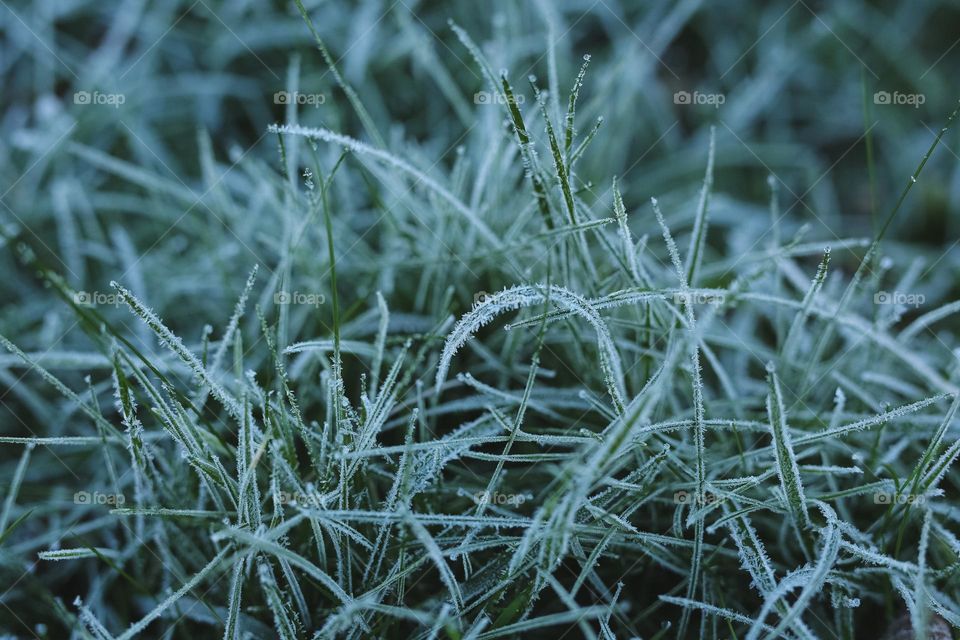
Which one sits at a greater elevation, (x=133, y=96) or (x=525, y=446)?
(x=133, y=96)

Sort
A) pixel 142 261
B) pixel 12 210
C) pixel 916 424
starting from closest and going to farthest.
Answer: pixel 916 424
pixel 142 261
pixel 12 210

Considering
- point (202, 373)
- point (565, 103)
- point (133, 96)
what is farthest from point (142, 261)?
point (565, 103)

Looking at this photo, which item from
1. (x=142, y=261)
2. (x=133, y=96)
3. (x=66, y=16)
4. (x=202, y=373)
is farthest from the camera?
(x=66, y=16)

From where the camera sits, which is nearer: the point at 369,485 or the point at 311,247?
the point at 369,485

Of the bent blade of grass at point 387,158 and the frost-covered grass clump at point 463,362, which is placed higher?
the bent blade of grass at point 387,158

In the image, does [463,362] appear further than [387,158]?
Yes

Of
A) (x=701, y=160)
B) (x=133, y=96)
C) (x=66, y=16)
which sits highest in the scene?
(x=66, y=16)

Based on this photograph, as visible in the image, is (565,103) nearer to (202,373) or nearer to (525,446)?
(525,446)

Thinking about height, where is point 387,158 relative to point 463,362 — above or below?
above
